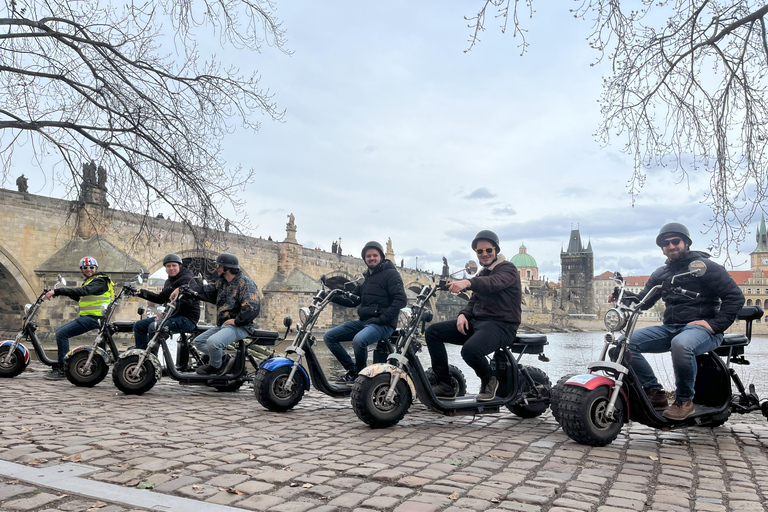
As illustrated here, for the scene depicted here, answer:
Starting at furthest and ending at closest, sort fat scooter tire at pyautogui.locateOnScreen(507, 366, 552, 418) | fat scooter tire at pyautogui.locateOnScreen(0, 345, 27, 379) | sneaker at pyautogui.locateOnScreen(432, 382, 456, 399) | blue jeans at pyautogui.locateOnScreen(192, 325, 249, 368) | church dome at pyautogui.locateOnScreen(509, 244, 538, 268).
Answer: church dome at pyautogui.locateOnScreen(509, 244, 538, 268), fat scooter tire at pyautogui.locateOnScreen(0, 345, 27, 379), blue jeans at pyautogui.locateOnScreen(192, 325, 249, 368), fat scooter tire at pyautogui.locateOnScreen(507, 366, 552, 418), sneaker at pyautogui.locateOnScreen(432, 382, 456, 399)

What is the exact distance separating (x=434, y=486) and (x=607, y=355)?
217 centimetres

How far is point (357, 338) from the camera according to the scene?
577 cm

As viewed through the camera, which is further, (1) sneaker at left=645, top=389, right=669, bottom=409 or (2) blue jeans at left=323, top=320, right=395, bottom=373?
(2) blue jeans at left=323, top=320, right=395, bottom=373

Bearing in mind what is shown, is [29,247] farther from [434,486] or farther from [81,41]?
[434,486]

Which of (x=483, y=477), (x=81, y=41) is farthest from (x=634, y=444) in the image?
(x=81, y=41)

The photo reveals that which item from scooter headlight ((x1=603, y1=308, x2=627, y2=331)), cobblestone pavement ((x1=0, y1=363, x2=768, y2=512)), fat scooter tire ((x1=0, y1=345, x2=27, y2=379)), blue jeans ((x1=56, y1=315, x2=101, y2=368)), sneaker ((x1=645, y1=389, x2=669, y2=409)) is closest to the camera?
cobblestone pavement ((x1=0, y1=363, x2=768, y2=512))

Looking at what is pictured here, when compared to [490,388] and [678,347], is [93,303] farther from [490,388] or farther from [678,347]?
[678,347]

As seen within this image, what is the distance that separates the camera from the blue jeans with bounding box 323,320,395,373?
5.79m

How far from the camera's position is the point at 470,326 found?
5070 millimetres

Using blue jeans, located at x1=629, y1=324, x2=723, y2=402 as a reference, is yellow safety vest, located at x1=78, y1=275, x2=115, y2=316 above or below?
above

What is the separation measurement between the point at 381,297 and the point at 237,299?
5.59ft

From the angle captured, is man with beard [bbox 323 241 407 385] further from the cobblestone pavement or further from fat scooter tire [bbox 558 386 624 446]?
fat scooter tire [bbox 558 386 624 446]

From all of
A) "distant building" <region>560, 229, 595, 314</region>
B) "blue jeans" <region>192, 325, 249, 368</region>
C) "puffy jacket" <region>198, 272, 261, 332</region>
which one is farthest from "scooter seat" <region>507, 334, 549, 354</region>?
"distant building" <region>560, 229, 595, 314</region>

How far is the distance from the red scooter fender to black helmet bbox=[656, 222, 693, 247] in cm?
131
